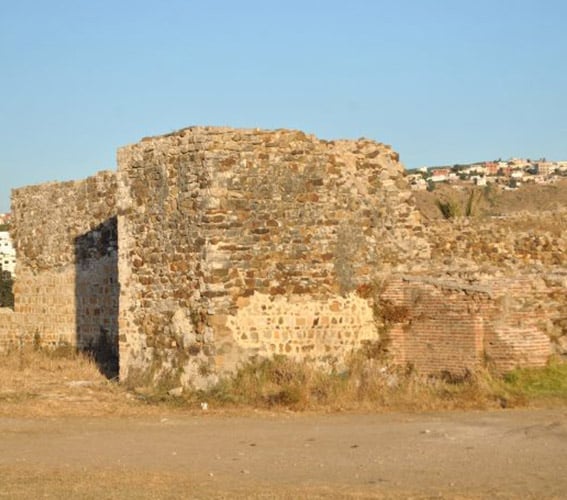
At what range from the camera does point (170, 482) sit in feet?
33.9

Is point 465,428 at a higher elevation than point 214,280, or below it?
below

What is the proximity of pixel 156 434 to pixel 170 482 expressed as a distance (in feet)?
10.7

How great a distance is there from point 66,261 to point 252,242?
26.5 feet

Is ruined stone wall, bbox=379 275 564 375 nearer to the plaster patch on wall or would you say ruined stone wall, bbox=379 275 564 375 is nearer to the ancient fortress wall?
the ancient fortress wall

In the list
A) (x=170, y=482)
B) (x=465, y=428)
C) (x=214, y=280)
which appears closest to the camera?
(x=170, y=482)

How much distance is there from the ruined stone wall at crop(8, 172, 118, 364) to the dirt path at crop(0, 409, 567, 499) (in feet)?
Answer: 24.0

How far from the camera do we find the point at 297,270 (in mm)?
16625

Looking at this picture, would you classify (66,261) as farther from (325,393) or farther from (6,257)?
(6,257)

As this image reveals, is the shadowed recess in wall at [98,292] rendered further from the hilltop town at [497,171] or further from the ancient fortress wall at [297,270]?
the hilltop town at [497,171]

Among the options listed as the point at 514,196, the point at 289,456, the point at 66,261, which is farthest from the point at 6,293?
the point at 289,456

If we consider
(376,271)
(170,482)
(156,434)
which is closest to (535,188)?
(376,271)

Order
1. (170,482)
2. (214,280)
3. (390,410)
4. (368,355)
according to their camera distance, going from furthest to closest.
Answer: (368,355), (214,280), (390,410), (170,482)

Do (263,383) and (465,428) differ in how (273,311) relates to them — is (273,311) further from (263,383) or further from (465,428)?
(465,428)

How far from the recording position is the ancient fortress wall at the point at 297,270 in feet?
52.7
